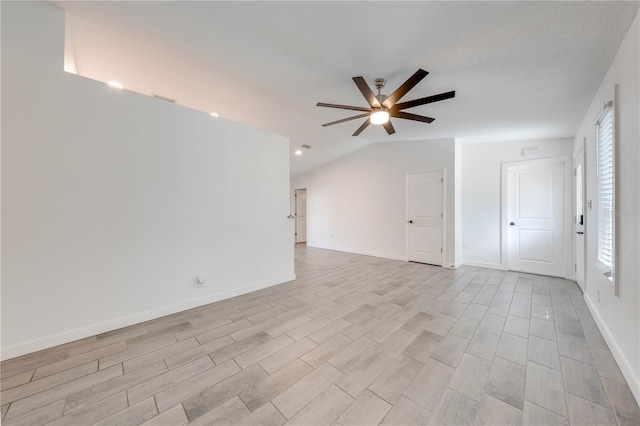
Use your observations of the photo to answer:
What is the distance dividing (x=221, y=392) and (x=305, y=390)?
0.54 metres

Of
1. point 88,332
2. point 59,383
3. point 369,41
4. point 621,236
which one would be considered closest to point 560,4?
point 369,41

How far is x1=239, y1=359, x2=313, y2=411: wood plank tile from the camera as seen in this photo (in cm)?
145

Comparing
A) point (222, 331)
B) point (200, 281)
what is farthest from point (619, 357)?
point (200, 281)

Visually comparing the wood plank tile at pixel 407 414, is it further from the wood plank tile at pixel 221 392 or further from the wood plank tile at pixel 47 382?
the wood plank tile at pixel 47 382

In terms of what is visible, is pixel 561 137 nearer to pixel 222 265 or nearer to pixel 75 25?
pixel 222 265

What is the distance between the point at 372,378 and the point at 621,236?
7.14ft

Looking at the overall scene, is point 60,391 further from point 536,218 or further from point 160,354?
point 536,218

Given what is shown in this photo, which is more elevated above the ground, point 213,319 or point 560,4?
point 560,4

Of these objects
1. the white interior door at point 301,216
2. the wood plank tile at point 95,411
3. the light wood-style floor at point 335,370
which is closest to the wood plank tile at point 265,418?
the light wood-style floor at point 335,370

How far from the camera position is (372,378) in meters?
1.64

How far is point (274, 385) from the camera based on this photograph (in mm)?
1570

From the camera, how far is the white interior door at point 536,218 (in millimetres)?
4098

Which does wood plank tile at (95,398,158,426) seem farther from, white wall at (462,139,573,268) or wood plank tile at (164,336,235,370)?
white wall at (462,139,573,268)

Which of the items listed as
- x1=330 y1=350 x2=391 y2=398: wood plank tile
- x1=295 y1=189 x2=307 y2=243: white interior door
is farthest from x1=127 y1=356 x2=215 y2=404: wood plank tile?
x1=295 y1=189 x2=307 y2=243: white interior door
